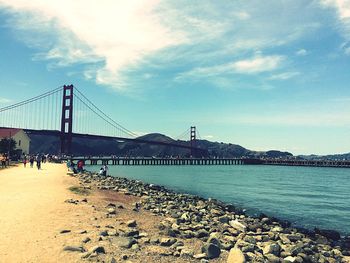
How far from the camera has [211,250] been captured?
36.8ft

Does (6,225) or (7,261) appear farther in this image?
(6,225)

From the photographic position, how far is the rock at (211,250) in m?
11.1

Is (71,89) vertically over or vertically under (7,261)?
over

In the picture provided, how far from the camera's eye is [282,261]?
37.5 feet

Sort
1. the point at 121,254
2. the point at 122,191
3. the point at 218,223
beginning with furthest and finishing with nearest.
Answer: the point at 122,191, the point at 218,223, the point at 121,254

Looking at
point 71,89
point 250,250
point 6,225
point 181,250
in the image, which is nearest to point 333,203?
point 250,250

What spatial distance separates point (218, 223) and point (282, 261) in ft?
20.6

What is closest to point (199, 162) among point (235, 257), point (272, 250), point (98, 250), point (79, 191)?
point (79, 191)

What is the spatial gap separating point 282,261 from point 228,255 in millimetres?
1898

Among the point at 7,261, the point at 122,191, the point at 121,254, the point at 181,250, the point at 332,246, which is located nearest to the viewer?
the point at 7,261

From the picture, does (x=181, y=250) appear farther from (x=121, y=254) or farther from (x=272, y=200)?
(x=272, y=200)

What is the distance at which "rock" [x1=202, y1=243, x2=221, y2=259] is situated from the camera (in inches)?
437

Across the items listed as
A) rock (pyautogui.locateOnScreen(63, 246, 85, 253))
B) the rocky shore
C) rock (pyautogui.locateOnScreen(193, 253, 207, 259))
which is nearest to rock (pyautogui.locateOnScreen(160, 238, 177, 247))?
the rocky shore

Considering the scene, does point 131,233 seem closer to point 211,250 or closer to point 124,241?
point 124,241
